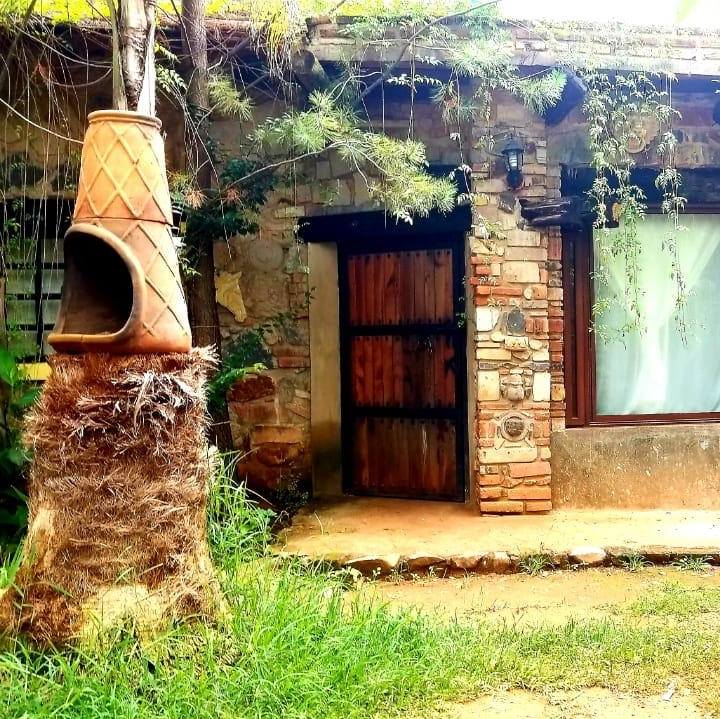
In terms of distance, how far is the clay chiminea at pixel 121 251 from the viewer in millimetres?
2438

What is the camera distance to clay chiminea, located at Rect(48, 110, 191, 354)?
244cm

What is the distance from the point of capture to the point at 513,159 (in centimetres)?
498

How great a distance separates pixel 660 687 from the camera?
2.67m

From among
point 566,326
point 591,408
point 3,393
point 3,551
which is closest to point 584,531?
point 591,408

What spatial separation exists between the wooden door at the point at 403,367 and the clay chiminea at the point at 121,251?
317 cm

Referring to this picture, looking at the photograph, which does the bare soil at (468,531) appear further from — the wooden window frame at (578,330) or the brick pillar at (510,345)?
the wooden window frame at (578,330)

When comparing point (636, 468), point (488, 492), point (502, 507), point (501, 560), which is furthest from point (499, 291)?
point (501, 560)

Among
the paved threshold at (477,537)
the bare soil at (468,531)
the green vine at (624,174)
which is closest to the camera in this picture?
the paved threshold at (477,537)

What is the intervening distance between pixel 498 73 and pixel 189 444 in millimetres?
3446

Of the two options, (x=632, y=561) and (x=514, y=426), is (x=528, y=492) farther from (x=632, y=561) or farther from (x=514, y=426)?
(x=632, y=561)

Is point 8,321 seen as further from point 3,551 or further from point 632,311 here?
point 632,311

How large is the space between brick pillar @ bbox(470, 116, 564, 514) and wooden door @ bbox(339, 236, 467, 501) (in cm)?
46

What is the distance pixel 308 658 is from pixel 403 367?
333 centimetres

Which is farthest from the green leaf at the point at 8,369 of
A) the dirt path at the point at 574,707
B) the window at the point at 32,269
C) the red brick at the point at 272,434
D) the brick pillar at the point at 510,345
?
the dirt path at the point at 574,707
